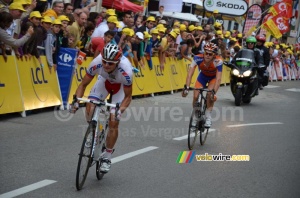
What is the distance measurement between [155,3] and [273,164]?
2395cm

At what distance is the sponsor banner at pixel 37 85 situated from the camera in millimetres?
12945

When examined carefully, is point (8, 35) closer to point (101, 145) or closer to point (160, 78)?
point (101, 145)

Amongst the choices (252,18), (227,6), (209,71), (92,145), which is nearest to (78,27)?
(209,71)

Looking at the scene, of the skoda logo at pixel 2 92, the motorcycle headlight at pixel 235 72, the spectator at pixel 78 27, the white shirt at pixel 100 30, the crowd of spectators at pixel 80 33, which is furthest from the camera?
the motorcycle headlight at pixel 235 72

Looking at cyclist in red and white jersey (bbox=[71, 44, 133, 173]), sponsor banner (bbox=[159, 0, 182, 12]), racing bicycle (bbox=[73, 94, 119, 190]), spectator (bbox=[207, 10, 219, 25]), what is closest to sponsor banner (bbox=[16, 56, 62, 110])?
cyclist in red and white jersey (bbox=[71, 44, 133, 173])

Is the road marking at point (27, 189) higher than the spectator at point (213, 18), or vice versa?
the spectator at point (213, 18)

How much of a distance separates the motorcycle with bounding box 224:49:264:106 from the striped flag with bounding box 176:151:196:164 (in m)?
8.60

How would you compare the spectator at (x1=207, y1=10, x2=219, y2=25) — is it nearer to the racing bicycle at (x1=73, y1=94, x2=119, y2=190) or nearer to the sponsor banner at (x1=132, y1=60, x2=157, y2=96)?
the sponsor banner at (x1=132, y1=60, x2=157, y2=96)

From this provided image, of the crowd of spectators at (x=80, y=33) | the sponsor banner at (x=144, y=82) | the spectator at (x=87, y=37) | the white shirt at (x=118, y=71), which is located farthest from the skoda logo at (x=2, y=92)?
the sponsor banner at (x=144, y=82)

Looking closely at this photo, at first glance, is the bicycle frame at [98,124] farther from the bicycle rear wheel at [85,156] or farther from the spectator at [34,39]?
the spectator at [34,39]

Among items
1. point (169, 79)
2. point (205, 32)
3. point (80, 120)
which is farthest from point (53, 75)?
point (205, 32)

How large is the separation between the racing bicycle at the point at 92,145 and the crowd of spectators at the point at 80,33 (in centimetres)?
454

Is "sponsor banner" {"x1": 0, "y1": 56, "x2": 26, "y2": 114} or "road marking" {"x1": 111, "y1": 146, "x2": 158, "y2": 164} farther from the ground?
"sponsor banner" {"x1": 0, "y1": 56, "x2": 26, "y2": 114}

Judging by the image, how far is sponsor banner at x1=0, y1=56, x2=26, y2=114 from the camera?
12.2 m
